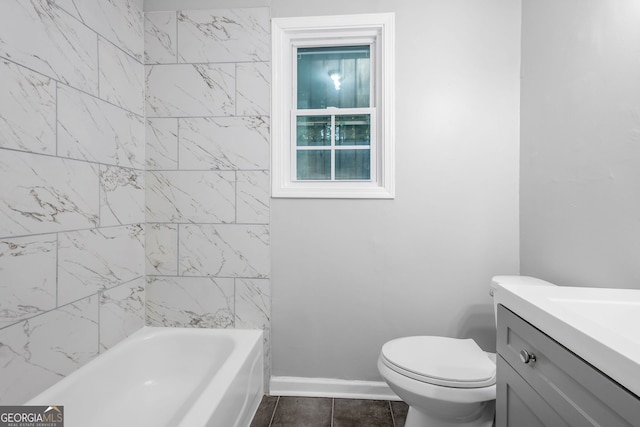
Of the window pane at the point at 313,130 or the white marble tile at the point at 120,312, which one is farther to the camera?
the window pane at the point at 313,130

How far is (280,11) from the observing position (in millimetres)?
1812

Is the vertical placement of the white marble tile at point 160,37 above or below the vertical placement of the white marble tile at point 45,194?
above

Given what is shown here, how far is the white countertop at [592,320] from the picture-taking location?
56cm

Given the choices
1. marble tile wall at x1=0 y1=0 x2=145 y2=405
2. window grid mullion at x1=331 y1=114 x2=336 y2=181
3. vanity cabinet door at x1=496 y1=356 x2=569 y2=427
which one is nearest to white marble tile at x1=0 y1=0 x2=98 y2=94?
marble tile wall at x1=0 y1=0 x2=145 y2=405

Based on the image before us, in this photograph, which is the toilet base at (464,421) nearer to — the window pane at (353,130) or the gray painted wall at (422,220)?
the gray painted wall at (422,220)

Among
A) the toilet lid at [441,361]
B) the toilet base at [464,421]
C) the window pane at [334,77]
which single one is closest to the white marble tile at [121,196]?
the window pane at [334,77]

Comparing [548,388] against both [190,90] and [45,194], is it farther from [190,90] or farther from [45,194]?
[190,90]

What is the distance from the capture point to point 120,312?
1.68 metres

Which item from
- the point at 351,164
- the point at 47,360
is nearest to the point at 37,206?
the point at 47,360

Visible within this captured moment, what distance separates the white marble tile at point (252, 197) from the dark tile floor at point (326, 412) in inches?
40.9

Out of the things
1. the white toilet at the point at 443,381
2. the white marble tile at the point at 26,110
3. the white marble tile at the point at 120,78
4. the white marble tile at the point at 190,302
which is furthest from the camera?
the white marble tile at the point at 190,302

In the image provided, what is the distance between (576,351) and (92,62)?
2049 millimetres

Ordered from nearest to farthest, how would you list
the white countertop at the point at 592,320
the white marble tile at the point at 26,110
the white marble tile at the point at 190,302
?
the white countertop at the point at 592,320 < the white marble tile at the point at 26,110 < the white marble tile at the point at 190,302

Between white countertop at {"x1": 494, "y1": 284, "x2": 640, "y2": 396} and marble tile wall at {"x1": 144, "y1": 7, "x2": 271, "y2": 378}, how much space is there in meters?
1.34
